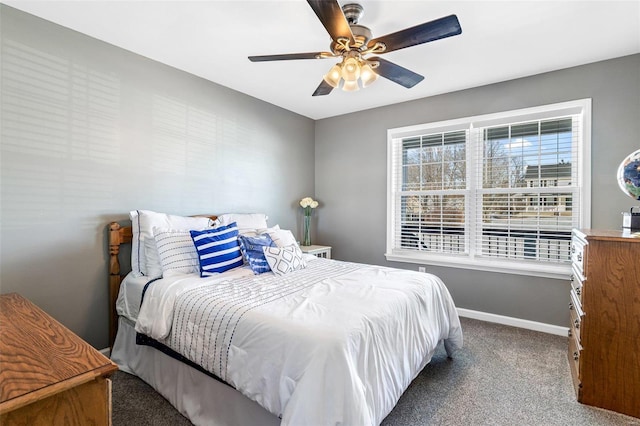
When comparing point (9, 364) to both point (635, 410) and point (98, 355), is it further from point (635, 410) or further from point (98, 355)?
point (635, 410)

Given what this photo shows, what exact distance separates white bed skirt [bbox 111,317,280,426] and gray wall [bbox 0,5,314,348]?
41cm

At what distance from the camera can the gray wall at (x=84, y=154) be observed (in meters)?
2.14

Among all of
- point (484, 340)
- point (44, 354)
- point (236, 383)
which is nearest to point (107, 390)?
point (44, 354)

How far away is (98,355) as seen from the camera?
3.50ft

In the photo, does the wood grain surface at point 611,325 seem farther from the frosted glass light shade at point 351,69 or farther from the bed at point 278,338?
the frosted glass light shade at point 351,69

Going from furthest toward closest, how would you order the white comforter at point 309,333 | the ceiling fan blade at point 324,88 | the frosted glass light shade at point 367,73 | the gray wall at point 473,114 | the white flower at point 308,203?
the white flower at point 308,203
the gray wall at point 473,114
the ceiling fan blade at point 324,88
the frosted glass light shade at point 367,73
the white comforter at point 309,333

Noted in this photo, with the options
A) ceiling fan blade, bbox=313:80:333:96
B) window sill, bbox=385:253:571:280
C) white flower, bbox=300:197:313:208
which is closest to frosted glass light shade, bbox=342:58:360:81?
ceiling fan blade, bbox=313:80:333:96

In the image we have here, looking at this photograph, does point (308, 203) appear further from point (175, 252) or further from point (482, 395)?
point (482, 395)

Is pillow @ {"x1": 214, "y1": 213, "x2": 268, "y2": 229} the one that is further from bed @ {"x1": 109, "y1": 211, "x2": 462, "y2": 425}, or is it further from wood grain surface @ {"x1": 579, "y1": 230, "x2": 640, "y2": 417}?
wood grain surface @ {"x1": 579, "y1": 230, "x2": 640, "y2": 417}

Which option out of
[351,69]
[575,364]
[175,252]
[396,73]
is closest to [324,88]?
[351,69]

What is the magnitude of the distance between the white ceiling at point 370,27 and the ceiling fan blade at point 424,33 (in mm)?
339

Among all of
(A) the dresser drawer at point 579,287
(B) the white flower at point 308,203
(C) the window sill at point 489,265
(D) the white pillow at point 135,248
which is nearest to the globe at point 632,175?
(A) the dresser drawer at point 579,287

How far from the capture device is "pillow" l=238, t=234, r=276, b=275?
8.26ft

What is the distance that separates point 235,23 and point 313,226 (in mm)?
2992
